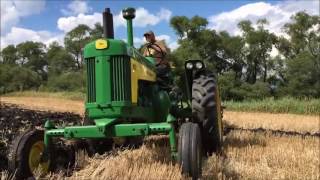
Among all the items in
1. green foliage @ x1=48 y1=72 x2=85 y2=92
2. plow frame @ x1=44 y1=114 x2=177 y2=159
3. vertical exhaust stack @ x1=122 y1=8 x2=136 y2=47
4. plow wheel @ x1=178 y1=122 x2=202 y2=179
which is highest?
green foliage @ x1=48 y1=72 x2=85 y2=92

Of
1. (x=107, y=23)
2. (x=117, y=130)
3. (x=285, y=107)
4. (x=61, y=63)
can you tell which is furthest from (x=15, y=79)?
(x=117, y=130)

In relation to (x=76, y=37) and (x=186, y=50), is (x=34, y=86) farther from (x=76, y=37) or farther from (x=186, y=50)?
(x=186, y=50)

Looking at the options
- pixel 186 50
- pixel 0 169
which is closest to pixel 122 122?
pixel 0 169

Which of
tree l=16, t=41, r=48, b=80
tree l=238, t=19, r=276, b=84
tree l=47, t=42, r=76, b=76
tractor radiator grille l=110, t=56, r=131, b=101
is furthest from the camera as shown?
tree l=16, t=41, r=48, b=80

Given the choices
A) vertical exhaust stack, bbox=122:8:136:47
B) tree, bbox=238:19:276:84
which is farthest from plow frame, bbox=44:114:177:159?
tree, bbox=238:19:276:84

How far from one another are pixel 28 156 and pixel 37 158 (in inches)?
10.0

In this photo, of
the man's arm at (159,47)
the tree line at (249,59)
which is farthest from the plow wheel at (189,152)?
the tree line at (249,59)

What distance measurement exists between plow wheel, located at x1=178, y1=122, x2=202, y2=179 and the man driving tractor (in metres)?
2.17

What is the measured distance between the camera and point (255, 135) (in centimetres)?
1089

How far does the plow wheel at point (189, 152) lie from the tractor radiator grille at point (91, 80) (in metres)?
1.36

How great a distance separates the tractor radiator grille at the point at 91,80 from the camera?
6.73 meters

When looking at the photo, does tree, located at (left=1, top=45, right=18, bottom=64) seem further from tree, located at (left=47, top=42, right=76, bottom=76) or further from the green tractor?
the green tractor

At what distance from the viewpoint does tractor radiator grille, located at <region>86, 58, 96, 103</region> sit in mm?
6727

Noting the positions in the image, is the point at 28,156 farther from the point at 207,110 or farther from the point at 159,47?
the point at 159,47
